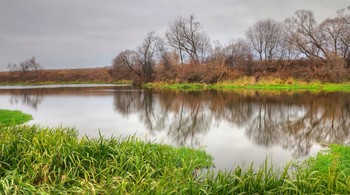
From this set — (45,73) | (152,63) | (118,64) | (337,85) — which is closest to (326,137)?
(337,85)

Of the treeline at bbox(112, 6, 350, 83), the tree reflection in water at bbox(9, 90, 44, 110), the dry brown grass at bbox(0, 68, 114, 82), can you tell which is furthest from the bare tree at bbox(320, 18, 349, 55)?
the dry brown grass at bbox(0, 68, 114, 82)

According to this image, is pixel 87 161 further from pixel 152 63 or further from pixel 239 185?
pixel 152 63

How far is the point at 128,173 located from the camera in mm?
5855

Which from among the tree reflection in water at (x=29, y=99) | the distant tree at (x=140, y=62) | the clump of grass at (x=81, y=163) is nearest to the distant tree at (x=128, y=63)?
the distant tree at (x=140, y=62)

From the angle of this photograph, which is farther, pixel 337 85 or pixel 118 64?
pixel 118 64

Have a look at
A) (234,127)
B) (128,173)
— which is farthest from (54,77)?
(128,173)

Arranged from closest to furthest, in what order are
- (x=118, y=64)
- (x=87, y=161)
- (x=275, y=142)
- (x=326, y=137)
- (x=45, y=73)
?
(x=87, y=161) < (x=275, y=142) < (x=326, y=137) < (x=118, y=64) < (x=45, y=73)

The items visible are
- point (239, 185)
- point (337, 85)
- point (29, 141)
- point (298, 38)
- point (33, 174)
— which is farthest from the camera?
point (298, 38)

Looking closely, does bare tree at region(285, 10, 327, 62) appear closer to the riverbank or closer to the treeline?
the treeline

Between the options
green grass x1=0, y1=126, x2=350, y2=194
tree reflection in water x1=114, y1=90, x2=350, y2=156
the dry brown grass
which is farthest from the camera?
the dry brown grass

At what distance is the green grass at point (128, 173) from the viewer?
193 inches

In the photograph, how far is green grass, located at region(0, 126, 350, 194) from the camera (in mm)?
4902

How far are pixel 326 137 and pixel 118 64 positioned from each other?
2486 inches

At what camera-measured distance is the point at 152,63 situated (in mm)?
61719
